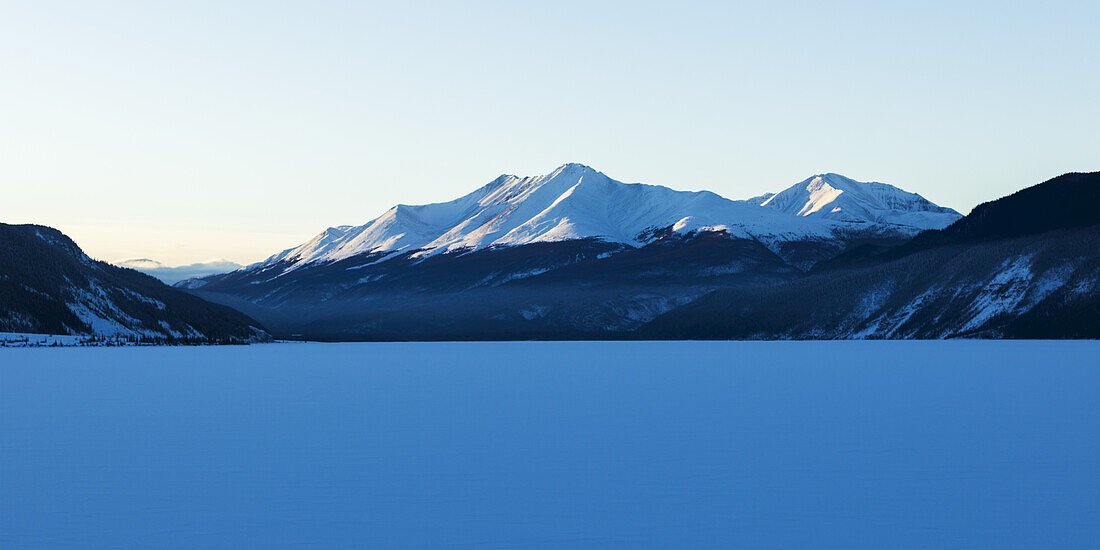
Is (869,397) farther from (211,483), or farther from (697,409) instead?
(211,483)

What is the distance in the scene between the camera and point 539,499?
1150 inches

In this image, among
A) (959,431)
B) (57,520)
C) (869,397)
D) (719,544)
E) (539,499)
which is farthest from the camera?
(869,397)

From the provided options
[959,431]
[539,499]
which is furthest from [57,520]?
[959,431]

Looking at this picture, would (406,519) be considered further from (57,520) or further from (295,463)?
(295,463)

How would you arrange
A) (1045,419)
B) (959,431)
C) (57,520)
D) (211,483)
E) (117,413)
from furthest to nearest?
(117,413) < (1045,419) < (959,431) < (211,483) < (57,520)

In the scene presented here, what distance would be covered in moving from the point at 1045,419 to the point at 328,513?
3607 cm

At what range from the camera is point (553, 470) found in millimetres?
34500

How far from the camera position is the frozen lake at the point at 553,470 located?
25109 mm

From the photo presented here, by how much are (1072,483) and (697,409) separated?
27469mm

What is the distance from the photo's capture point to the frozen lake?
989 inches

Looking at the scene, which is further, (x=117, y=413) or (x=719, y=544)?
(x=117, y=413)

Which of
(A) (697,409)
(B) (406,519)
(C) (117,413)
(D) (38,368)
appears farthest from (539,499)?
(D) (38,368)

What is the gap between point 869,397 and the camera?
65562mm

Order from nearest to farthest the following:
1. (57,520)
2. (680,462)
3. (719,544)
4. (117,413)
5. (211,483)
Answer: (719,544), (57,520), (211,483), (680,462), (117,413)
